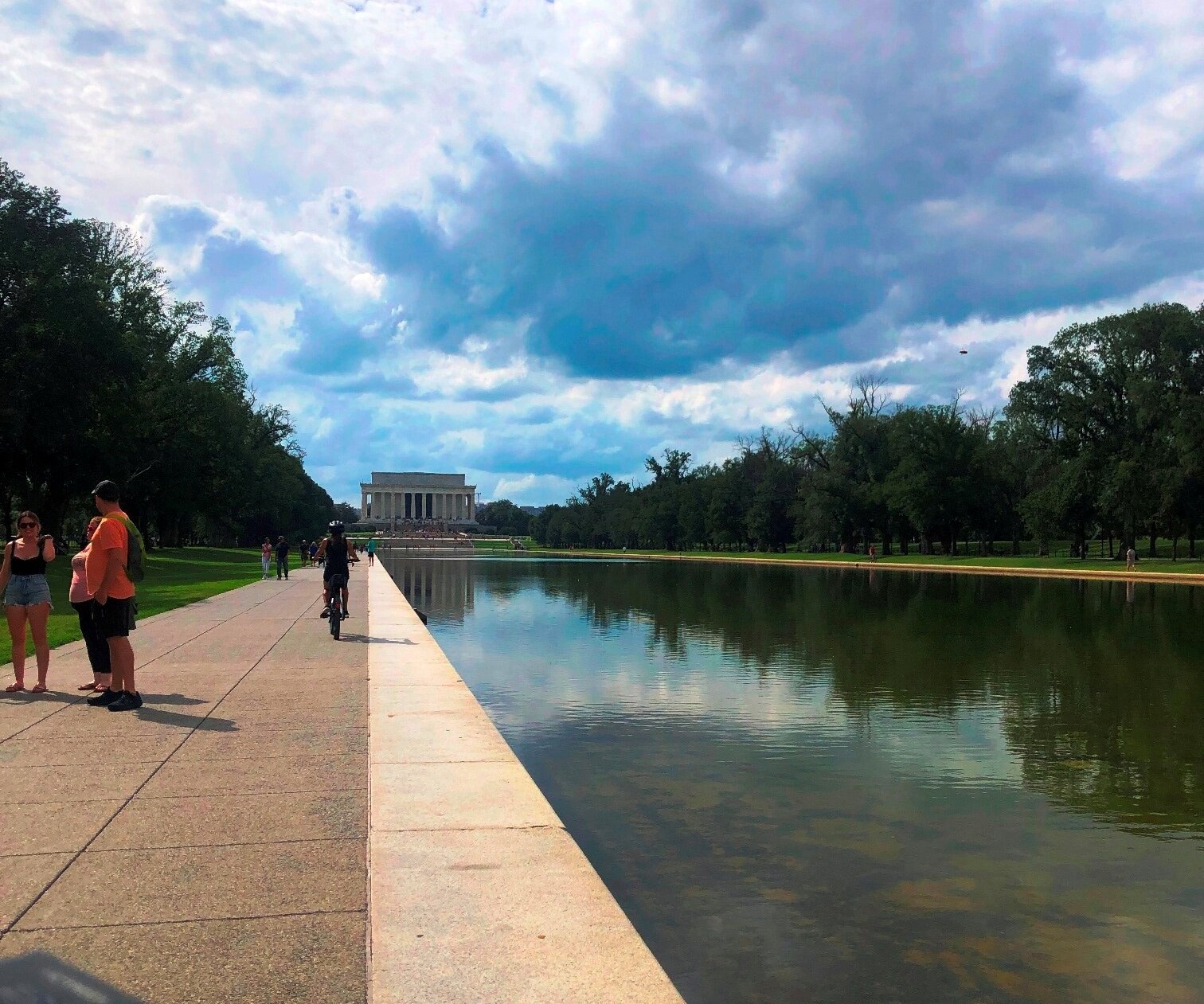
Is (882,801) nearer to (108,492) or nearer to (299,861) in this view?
(299,861)

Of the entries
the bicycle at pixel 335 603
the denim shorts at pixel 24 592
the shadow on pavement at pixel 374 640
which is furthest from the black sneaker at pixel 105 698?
the bicycle at pixel 335 603

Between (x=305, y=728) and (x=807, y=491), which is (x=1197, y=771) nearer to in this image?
(x=305, y=728)

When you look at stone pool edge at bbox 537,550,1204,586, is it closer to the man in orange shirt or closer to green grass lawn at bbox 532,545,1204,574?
green grass lawn at bbox 532,545,1204,574

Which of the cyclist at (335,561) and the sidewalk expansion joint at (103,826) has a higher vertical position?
the cyclist at (335,561)

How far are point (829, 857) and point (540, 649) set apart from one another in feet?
39.8

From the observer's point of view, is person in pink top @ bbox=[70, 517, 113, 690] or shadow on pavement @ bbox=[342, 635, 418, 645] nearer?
person in pink top @ bbox=[70, 517, 113, 690]

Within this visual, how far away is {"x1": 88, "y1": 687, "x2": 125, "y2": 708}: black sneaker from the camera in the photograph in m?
10.5

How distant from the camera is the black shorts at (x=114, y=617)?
10.1 metres

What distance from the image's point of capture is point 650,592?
3716 centimetres

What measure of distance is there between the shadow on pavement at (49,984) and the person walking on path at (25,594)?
10259 millimetres

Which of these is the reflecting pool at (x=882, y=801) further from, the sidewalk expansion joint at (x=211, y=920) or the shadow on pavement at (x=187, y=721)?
the shadow on pavement at (x=187, y=721)

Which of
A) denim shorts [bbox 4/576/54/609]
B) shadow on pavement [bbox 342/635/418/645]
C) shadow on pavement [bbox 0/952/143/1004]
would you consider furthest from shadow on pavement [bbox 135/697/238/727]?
shadow on pavement [bbox 0/952/143/1004]

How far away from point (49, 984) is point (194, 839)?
4.15 meters

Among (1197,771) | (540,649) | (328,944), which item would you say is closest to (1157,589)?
(540,649)
